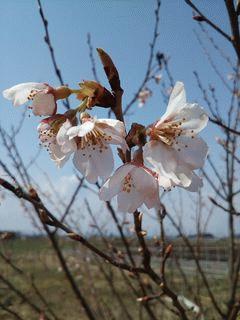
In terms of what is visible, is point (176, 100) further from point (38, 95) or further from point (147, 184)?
point (38, 95)

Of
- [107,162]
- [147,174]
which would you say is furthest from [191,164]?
[107,162]

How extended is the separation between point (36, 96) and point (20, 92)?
59 millimetres

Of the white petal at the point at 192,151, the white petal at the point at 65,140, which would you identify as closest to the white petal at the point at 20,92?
the white petal at the point at 65,140

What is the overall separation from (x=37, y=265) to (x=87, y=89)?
19.6 metres

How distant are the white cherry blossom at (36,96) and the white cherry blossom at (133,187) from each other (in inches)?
9.4

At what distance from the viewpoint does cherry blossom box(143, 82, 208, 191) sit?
96 centimetres

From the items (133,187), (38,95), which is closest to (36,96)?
(38,95)

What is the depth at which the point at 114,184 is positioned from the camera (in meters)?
0.99

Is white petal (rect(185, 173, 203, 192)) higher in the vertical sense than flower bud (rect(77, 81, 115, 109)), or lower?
lower

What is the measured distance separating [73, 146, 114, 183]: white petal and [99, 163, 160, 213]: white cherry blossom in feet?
0.19

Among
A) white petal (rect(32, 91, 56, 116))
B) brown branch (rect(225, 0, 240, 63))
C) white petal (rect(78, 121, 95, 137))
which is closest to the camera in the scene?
white petal (rect(78, 121, 95, 137))

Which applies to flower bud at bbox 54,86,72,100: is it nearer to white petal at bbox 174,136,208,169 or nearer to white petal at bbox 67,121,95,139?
white petal at bbox 67,121,95,139

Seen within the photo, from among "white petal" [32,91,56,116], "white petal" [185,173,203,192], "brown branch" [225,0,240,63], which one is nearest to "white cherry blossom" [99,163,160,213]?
"white petal" [185,173,203,192]

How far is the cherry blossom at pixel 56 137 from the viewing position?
93cm
